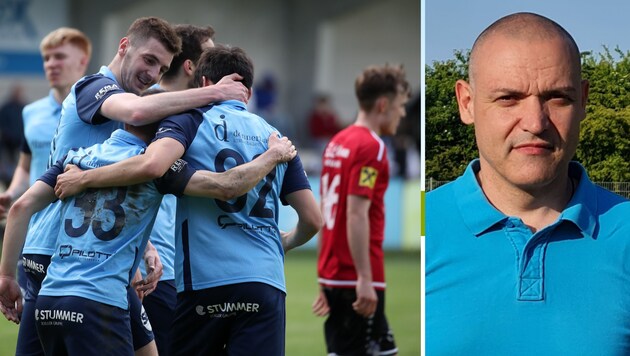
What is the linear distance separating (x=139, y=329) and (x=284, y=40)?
2287 cm

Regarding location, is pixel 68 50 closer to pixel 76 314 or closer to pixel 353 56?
pixel 76 314

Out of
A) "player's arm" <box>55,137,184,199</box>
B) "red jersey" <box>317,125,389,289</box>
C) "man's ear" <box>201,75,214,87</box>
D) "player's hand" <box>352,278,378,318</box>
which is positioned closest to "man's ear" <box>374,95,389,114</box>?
"red jersey" <box>317,125,389,289</box>

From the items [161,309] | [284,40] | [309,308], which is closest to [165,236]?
[161,309]

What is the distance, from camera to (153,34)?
4824 millimetres

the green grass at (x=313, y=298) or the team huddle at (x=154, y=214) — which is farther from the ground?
the team huddle at (x=154, y=214)

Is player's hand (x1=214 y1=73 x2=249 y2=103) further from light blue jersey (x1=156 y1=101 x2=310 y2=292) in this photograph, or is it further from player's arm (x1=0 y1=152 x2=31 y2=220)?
player's arm (x1=0 y1=152 x2=31 y2=220)

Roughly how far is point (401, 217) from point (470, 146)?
46.2ft

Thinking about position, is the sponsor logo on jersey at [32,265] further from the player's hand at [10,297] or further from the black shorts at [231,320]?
the black shorts at [231,320]

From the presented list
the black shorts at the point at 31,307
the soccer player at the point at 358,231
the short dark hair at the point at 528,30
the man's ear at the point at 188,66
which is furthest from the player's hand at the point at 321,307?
the short dark hair at the point at 528,30

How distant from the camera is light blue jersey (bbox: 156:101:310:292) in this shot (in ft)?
14.2

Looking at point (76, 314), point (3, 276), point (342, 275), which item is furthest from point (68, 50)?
point (76, 314)

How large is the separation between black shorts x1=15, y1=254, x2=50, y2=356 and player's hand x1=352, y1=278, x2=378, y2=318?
268 centimetres

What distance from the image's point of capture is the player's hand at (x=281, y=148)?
4410 mm

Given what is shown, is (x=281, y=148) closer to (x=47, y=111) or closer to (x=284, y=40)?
(x=47, y=111)
